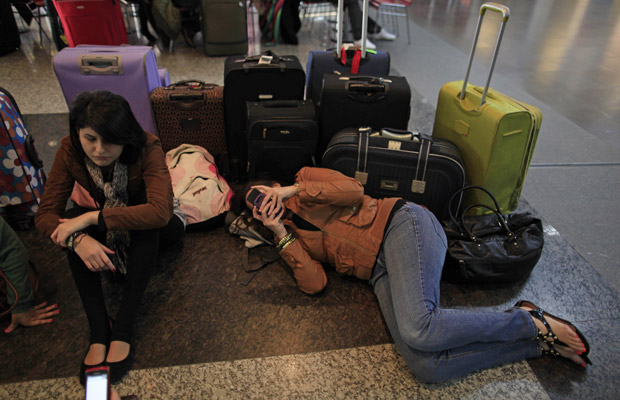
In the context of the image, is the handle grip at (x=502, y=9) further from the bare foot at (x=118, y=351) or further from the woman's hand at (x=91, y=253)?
the bare foot at (x=118, y=351)

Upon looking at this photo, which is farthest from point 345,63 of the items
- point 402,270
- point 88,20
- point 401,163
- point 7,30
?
point 7,30

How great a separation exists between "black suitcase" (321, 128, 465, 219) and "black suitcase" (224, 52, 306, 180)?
531 millimetres

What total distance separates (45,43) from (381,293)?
4.82 m


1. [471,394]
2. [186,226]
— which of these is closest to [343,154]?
[186,226]

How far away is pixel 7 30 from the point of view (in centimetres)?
425

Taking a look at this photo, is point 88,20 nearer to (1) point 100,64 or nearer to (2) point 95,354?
(1) point 100,64

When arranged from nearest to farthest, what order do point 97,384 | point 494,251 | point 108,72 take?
1. point 97,384
2. point 494,251
3. point 108,72

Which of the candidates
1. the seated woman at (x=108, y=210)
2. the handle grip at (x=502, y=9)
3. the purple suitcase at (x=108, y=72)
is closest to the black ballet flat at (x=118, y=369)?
the seated woman at (x=108, y=210)

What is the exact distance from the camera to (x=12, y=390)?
1.47 meters

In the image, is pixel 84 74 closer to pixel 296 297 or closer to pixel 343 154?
pixel 343 154

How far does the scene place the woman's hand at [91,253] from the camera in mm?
1490

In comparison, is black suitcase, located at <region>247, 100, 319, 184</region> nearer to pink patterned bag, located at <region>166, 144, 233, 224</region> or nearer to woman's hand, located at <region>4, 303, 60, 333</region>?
pink patterned bag, located at <region>166, 144, 233, 224</region>

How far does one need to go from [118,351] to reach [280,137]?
123 centimetres

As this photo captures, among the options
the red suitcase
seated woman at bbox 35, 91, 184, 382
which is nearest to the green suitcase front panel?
seated woman at bbox 35, 91, 184, 382
